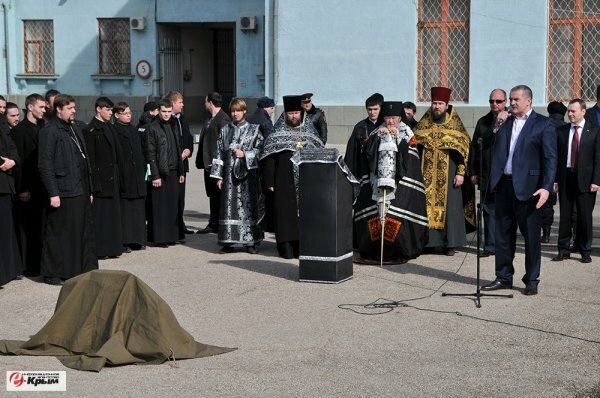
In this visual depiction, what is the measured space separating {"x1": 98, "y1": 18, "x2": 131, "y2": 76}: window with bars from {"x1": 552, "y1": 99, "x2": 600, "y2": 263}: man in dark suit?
19067mm

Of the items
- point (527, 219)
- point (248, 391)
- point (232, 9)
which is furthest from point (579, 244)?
point (232, 9)

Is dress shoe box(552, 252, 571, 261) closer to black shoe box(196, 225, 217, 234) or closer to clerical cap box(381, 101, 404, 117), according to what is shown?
clerical cap box(381, 101, 404, 117)

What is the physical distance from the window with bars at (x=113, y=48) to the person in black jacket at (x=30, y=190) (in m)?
18.2

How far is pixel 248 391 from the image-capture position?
7219mm

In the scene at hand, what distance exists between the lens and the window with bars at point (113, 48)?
2956cm

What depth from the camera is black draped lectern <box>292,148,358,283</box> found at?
10.9 metres

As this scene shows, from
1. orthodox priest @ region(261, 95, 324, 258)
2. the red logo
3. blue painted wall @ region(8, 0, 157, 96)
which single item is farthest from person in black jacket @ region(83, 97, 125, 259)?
blue painted wall @ region(8, 0, 157, 96)

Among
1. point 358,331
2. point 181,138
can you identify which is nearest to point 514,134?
point 358,331

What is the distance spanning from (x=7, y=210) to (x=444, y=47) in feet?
46.1

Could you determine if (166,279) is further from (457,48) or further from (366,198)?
(457,48)

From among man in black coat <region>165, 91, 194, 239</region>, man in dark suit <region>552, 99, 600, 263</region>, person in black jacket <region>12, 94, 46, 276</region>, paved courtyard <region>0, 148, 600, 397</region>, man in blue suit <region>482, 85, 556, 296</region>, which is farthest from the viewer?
man in black coat <region>165, 91, 194, 239</region>

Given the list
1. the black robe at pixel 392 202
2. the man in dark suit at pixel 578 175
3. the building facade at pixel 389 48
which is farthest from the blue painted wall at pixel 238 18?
the man in dark suit at pixel 578 175

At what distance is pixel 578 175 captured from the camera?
39.7ft

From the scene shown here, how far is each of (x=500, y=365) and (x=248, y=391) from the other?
1854 mm
